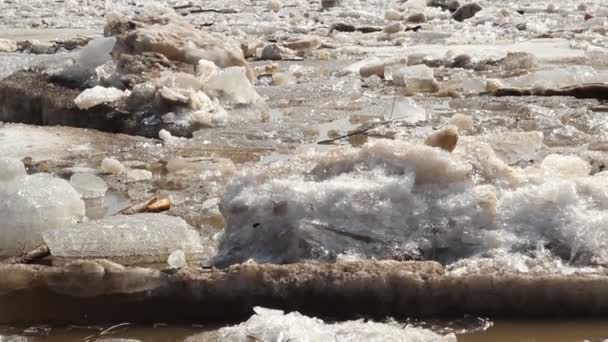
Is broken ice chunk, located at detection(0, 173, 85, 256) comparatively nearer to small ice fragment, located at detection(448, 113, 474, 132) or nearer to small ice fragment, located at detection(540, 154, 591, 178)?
small ice fragment, located at detection(540, 154, 591, 178)

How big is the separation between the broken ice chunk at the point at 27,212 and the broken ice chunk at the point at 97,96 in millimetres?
2354

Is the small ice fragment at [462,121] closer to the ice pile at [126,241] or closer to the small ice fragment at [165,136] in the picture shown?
A: the small ice fragment at [165,136]

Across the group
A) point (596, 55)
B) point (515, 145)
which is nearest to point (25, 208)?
point (515, 145)

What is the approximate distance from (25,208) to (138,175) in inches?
40.7

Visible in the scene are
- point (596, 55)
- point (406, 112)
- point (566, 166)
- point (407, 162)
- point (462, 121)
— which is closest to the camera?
point (407, 162)

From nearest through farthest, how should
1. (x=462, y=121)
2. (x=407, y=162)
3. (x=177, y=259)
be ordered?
(x=177, y=259)
(x=407, y=162)
(x=462, y=121)

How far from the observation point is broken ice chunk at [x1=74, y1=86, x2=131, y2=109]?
5.37 meters

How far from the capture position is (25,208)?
2.93 metres

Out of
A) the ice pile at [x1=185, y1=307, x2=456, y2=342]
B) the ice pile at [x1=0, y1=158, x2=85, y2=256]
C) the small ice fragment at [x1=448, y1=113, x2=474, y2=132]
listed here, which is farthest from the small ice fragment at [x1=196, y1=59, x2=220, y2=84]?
the ice pile at [x1=185, y1=307, x2=456, y2=342]

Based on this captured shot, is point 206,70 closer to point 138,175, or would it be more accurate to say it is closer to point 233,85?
point 233,85

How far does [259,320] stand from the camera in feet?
6.68

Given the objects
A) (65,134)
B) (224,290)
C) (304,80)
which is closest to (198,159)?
(65,134)

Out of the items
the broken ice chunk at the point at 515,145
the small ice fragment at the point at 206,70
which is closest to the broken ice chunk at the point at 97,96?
the small ice fragment at the point at 206,70

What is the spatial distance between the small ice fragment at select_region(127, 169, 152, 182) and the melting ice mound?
1191 millimetres
